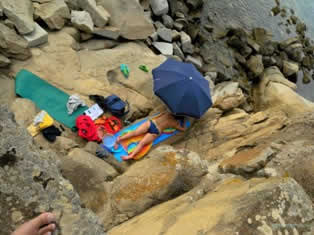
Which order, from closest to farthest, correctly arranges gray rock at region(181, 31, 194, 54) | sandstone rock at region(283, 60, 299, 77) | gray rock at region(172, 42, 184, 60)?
gray rock at region(172, 42, 184, 60) → gray rock at region(181, 31, 194, 54) → sandstone rock at region(283, 60, 299, 77)

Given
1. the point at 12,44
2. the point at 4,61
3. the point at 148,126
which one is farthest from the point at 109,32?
the point at 148,126

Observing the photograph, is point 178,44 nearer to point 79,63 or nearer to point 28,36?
point 79,63

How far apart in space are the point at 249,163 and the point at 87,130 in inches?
132

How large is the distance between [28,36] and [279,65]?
33.2 feet

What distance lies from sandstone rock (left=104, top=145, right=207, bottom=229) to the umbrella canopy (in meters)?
1.77

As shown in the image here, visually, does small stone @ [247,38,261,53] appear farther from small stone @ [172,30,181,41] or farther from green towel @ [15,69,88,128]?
green towel @ [15,69,88,128]

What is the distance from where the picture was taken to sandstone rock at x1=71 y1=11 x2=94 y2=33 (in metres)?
7.63

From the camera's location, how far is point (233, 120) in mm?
6883

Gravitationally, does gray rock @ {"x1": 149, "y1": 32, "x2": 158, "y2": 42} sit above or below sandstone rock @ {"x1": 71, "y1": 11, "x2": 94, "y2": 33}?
below

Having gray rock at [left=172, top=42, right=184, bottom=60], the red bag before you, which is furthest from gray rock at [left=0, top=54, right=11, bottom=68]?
gray rock at [left=172, top=42, right=184, bottom=60]

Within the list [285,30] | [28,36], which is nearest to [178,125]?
[28,36]

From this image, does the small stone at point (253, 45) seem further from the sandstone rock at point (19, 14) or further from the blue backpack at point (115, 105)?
the sandstone rock at point (19, 14)

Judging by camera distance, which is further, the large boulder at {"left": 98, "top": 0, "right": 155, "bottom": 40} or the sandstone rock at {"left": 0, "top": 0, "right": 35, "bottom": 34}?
the large boulder at {"left": 98, "top": 0, "right": 155, "bottom": 40}

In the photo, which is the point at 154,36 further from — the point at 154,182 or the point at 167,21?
the point at 154,182
